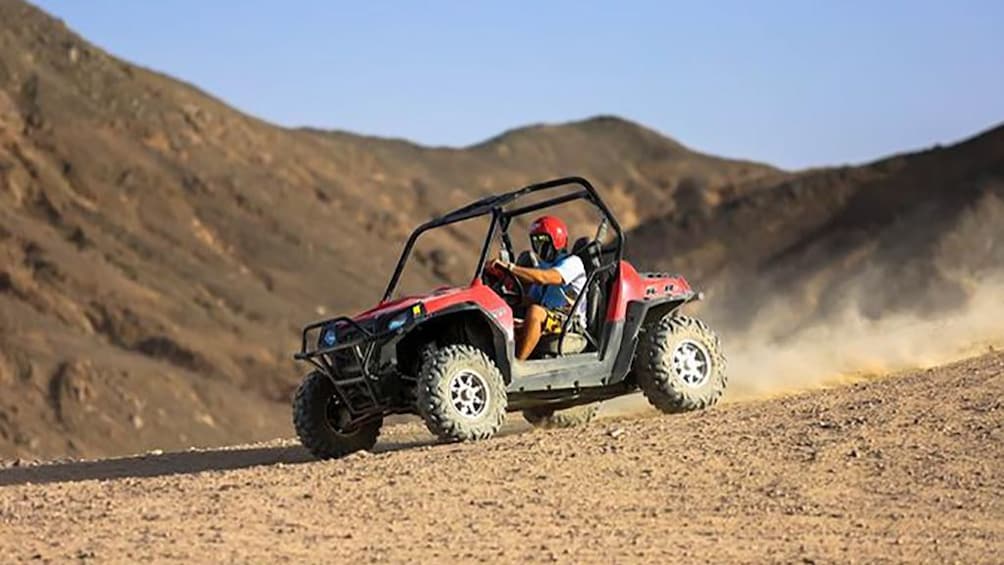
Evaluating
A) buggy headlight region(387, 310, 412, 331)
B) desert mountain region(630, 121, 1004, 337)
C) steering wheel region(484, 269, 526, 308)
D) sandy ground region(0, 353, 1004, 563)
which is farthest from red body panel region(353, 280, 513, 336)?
desert mountain region(630, 121, 1004, 337)

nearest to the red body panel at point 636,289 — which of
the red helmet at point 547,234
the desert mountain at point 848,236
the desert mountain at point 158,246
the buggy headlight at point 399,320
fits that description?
the red helmet at point 547,234

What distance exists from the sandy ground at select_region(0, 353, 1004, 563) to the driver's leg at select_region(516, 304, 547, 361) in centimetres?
74

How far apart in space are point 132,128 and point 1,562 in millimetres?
72616

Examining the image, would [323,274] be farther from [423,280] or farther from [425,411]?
[425,411]

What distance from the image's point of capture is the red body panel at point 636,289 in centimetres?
1497

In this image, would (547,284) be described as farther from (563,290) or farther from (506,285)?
(506,285)

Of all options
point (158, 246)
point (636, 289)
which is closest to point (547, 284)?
point (636, 289)

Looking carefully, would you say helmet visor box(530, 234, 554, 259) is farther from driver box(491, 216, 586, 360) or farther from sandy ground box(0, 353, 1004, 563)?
sandy ground box(0, 353, 1004, 563)

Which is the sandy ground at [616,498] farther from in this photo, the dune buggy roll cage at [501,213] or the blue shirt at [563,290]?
the dune buggy roll cage at [501,213]

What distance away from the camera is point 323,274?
77312 millimetres

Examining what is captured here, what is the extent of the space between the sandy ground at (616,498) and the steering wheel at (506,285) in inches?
48.5

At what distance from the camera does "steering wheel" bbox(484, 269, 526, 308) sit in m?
14.8

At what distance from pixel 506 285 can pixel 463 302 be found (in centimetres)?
91

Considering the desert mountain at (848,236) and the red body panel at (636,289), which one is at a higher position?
the red body panel at (636,289)
